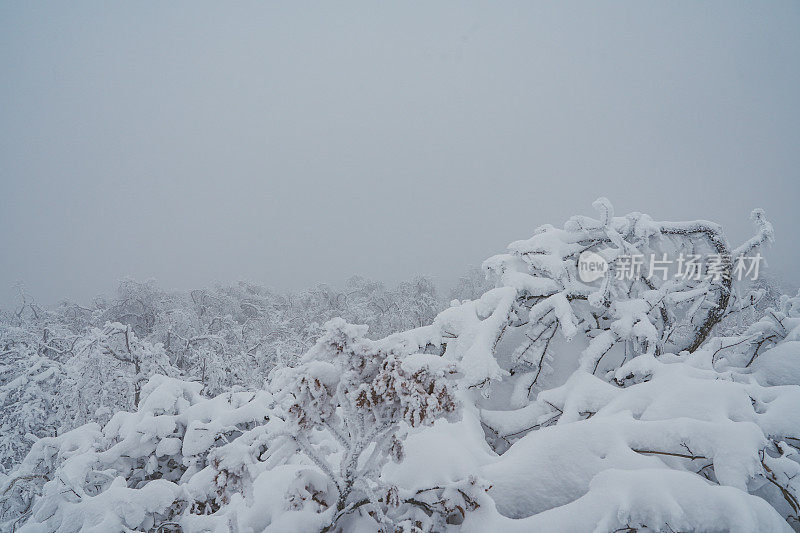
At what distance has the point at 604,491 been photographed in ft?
5.57

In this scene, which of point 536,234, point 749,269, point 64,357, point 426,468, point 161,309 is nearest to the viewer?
point 426,468

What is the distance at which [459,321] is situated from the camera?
3910 mm

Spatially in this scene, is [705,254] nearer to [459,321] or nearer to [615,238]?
[615,238]

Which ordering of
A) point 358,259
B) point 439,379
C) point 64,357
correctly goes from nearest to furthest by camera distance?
point 439,379, point 64,357, point 358,259

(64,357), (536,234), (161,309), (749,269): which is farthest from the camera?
(161,309)

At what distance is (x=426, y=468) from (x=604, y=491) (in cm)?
91

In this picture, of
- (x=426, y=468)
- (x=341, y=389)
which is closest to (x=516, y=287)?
(x=426, y=468)

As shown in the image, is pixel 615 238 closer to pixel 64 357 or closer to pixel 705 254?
pixel 705 254

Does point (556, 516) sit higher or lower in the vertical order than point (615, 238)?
lower

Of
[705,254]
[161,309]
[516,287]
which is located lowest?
[161,309]

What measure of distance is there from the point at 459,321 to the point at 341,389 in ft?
7.78

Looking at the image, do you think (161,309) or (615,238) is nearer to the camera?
→ (615,238)

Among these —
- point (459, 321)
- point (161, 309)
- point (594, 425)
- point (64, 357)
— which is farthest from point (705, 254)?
point (161, 309)

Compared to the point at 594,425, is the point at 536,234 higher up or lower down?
higher up
